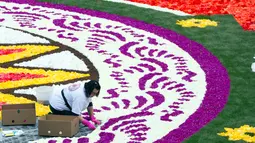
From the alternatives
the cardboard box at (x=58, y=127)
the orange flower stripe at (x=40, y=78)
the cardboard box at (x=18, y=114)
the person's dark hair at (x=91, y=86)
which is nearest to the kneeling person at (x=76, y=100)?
the person's dark hair at (x=91, y=86)

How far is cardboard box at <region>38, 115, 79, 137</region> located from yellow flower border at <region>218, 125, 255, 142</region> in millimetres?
2495

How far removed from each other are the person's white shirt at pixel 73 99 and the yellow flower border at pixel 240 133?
2.38m

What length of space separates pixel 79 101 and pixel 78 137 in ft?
1.98

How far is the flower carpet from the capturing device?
1388 cm

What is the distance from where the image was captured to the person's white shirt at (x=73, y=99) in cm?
1309

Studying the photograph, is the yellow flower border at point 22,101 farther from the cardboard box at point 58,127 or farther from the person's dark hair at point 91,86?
the person's dark hair at point 91,86

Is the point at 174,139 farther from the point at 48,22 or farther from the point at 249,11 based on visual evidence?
the point at 249,11

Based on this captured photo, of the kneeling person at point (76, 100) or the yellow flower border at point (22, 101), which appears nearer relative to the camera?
the kneeling person at point (76, 100)

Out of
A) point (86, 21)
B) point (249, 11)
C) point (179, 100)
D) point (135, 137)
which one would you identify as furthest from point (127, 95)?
point (249, 11)

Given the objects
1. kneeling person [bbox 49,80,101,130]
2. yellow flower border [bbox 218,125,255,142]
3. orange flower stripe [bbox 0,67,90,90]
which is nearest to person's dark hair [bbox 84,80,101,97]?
kneeling person [bbox 49,80,101,130]

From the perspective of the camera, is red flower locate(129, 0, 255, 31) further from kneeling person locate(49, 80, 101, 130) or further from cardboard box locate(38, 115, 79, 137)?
cardboard box locate(38, 115, 79, 137)

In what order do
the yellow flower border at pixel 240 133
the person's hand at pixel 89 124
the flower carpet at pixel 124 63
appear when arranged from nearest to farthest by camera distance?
the yellow flower border at pixel 240 133 → the person's hand at pixel 89 124 → the flower carpet at pixel 124 63

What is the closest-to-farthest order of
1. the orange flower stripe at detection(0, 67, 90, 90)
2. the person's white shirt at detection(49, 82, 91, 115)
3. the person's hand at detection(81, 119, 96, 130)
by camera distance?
the person's white shirt at detection(49, 82, 91, 115)
the person's hand at detection(81, 119, 96, 130)
the orange flower stripe at detection(0, 67, 90, 90)

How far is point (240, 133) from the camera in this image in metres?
13.2
